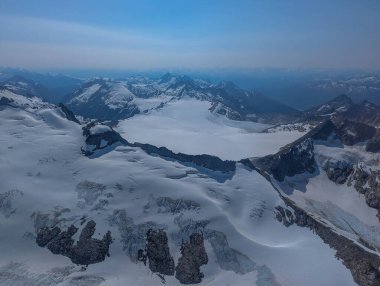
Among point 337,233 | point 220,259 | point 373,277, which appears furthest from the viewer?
point 337,233

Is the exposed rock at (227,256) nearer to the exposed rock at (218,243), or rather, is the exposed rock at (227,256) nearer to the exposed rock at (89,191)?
the exposed rock at (218,243)

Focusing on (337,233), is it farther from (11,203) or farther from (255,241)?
(11,203)

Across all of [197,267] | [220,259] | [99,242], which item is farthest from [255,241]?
[99,242]

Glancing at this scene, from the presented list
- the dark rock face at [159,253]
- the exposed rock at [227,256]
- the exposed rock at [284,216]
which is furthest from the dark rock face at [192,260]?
the exposed rock at [284,216]

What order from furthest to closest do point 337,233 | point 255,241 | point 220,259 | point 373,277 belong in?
point 337,233 < point 255,241 < point 220,259 < point 373,277

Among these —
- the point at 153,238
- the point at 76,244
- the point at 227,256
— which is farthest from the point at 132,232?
the point at 227,256

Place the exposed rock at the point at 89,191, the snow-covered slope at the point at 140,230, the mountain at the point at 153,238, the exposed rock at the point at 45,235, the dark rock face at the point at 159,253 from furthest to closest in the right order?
the exposed rock at the point at 89,191 → the exposed rock at the point at 45,235 → the dark rock face at the point at 159,253 → the mountain at the point at 153,238 → the snow-covered slope at the point at 140,230

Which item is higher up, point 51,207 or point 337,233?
point 51,207

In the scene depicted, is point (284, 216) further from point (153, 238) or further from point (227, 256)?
point (153, 238)
